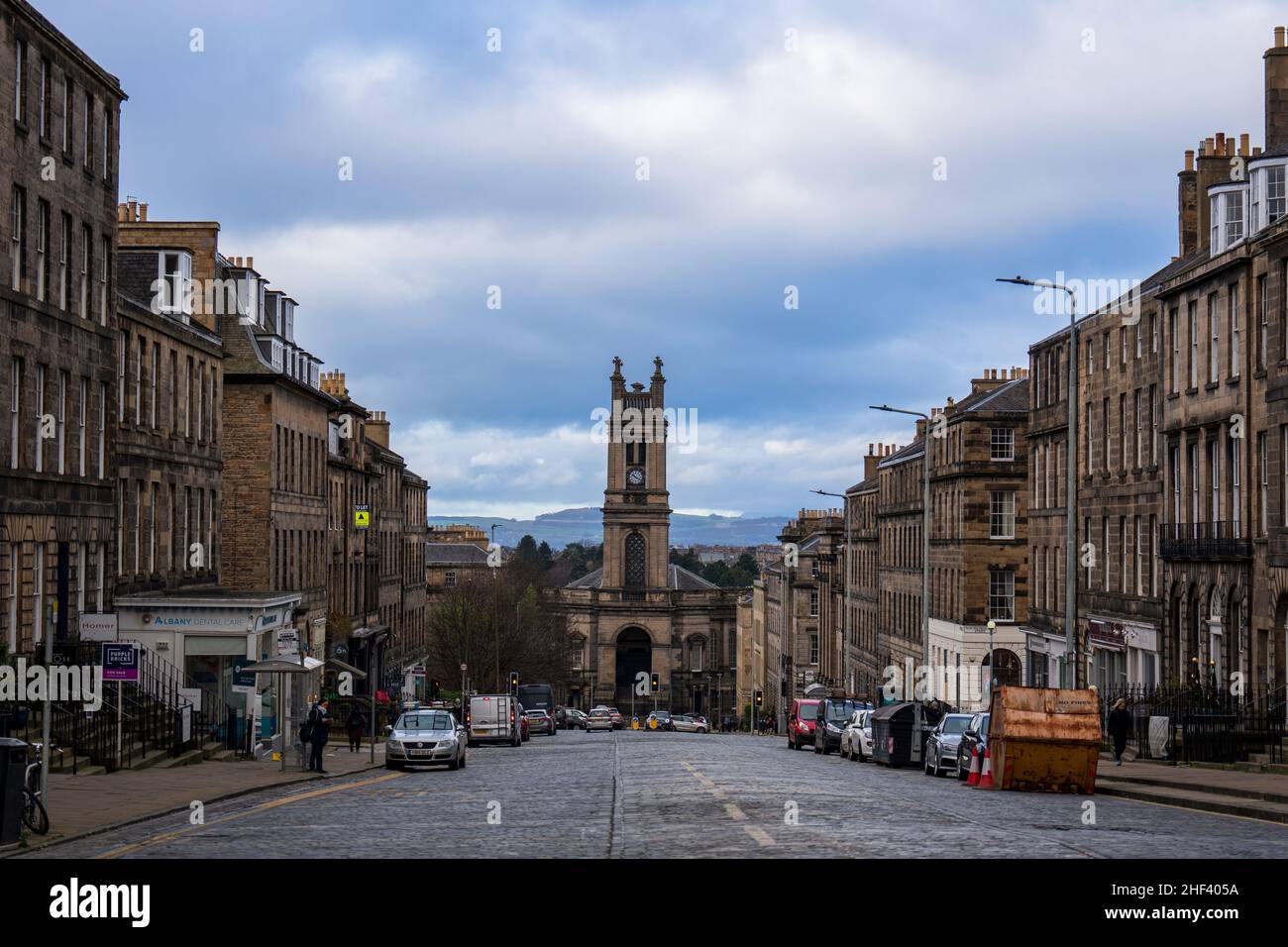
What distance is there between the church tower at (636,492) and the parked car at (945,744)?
419 feet

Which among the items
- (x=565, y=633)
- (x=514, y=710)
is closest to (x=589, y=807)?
(x=514, y=710)

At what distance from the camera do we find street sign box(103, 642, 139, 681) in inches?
1088

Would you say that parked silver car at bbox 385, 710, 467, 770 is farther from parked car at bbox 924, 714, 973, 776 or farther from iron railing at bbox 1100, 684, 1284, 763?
iron railing at bbox 1100, 684, 1284, 763

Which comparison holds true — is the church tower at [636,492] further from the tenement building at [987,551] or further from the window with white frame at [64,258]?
the window with white frame at [64,258]

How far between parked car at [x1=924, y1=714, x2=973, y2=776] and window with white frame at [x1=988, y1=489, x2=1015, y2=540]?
37718 mm

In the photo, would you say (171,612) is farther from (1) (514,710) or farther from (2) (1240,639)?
(2) (1240,639)

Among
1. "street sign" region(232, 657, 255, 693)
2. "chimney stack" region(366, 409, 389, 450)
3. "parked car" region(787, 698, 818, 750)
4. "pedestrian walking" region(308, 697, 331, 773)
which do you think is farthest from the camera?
"chimney stack" region(366, 409, 389, 450)

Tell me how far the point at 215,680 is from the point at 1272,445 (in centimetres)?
2638

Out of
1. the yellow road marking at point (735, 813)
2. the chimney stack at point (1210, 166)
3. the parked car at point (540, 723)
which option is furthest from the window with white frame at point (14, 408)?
the parked car at point (540, 723)

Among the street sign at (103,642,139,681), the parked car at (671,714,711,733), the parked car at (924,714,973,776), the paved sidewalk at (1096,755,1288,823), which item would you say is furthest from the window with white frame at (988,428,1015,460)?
the street sign at (103,642,139,681)

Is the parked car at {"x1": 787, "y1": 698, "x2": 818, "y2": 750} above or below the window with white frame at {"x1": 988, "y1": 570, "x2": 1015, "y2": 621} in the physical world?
below

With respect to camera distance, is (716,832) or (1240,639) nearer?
(716,832)

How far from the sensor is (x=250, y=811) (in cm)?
2431

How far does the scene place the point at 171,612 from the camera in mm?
41281
